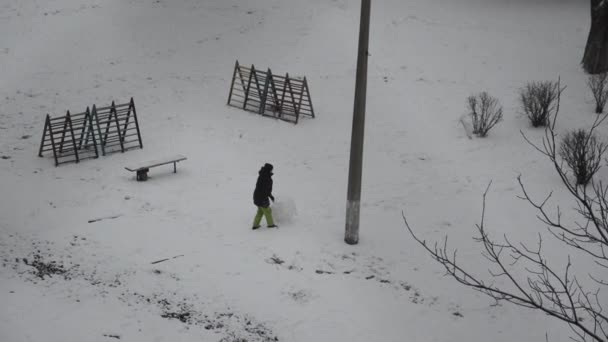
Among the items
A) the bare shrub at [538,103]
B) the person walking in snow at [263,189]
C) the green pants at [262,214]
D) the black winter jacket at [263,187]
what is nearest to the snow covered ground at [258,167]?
the green pants at [262,214]

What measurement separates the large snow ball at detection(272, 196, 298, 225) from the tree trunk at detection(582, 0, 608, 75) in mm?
12173

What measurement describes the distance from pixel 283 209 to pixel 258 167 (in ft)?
10.1

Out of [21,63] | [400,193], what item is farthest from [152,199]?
[21,63]

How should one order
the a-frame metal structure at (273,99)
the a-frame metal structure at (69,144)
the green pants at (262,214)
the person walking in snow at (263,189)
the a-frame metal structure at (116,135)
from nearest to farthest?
the person walking in snow at (263,189)
the green pants at (262,214)
the a-frame metal structure at (69,144)
the a-frame metal structure at (116,135)
the a-frame metal structure at (273,99)

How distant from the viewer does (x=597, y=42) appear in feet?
59.3

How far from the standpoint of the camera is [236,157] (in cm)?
1429

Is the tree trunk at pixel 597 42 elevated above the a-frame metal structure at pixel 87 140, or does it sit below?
above

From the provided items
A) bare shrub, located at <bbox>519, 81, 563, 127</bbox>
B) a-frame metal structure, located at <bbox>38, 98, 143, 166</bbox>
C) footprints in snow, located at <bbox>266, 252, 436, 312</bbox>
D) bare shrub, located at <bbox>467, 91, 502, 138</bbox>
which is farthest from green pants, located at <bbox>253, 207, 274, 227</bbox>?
bare shrub, located at <bbox>519, 81, 563, 127</bbox>

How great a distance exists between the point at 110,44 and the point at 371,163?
491 inches

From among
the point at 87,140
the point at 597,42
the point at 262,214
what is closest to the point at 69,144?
the point at 87,140

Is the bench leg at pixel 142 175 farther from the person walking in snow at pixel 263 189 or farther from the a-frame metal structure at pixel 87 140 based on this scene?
the person walking in snow at pixel 263 189

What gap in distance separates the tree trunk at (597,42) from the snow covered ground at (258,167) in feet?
2.45

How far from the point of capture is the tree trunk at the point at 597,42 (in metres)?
17.3

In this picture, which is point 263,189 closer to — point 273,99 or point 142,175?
A: point 142,175
